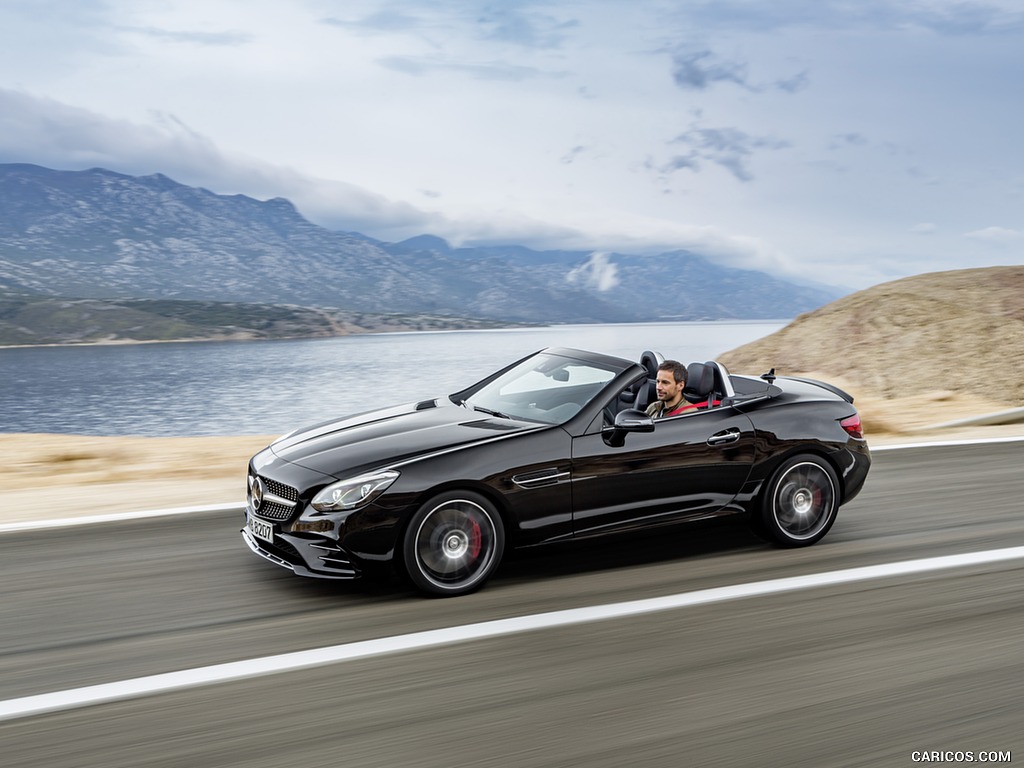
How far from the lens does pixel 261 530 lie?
562 centimetres

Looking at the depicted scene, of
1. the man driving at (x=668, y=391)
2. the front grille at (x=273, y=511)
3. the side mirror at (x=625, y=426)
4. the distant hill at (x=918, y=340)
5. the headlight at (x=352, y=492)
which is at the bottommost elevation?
the front grille at (x=273, y=511)

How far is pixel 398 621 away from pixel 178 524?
3.07 metres

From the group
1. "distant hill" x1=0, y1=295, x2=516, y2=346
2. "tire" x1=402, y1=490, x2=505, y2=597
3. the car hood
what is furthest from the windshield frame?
"distant hill" x1=0, y1=295, x2=516, y2=346

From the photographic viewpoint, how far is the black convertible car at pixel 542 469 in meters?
5.35

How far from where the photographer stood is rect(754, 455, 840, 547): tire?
6.52m

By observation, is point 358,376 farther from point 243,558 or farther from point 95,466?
point 243,558

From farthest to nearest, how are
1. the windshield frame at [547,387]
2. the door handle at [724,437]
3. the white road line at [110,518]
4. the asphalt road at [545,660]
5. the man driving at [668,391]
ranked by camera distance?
1. the white road line at [110,518]
2. the man driving at [668,391]
3. the door handle at [724,437]
4. the windshield frame at [547,387]
5. the asphalt road at [545,660]

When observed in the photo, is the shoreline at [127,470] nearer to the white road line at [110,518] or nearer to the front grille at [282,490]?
the white road line at [110,518]

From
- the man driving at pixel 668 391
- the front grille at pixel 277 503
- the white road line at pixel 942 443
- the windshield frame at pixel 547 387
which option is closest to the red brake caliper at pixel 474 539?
the windshield frame at pixel 547 387

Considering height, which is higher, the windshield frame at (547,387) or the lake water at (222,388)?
the lake water at (222,388)

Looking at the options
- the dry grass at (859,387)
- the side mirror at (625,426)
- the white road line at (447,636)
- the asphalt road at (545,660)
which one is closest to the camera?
the asphalt road at (545,660)

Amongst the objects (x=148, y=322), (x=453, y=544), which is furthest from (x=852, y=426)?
(x=148, y=322)

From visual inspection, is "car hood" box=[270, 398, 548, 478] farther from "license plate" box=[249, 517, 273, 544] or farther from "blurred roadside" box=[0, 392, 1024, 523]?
"blurred roadside" box=[0, 392, 1024, 523]

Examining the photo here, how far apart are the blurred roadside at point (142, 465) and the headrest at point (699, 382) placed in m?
4.10
